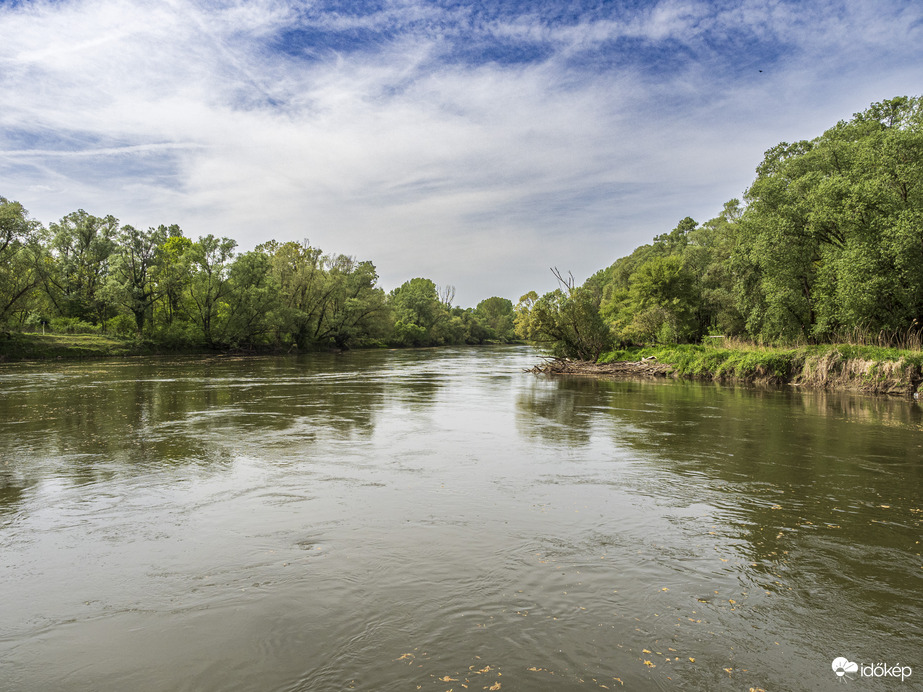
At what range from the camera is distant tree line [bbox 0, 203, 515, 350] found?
5012 cm

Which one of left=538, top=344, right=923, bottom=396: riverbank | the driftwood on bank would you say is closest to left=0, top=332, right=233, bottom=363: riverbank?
the driftwood on bank

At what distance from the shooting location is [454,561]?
20.8ft

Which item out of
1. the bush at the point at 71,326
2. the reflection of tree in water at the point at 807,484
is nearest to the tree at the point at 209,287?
the bush at the point at 71,326

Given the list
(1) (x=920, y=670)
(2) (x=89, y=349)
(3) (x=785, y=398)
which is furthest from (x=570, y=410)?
(2) (x=89, y=349)

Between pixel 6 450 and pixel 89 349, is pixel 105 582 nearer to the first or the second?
pixel 6 450

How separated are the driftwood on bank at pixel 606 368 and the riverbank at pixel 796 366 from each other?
3.0 inches

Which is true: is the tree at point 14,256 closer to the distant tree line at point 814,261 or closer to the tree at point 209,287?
the tree at point 209,287

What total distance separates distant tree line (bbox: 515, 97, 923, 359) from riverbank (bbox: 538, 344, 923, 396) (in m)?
3.01

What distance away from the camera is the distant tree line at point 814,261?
2680 centimetres

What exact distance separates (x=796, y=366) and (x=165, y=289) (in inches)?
2520

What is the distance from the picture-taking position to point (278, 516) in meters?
7.99

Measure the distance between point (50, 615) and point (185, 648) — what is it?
68.8 inches

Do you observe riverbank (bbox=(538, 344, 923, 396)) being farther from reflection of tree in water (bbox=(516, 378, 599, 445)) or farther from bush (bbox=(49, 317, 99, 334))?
bush (bbox=(49, 317, 99, 334))

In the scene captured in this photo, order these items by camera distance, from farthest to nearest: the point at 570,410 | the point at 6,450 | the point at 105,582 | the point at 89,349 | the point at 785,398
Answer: the point at 89,349, the point at 785,398, the point at 570,410, the point at 6,450, the point at 105,582
